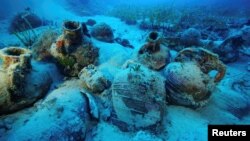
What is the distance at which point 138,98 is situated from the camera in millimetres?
3393

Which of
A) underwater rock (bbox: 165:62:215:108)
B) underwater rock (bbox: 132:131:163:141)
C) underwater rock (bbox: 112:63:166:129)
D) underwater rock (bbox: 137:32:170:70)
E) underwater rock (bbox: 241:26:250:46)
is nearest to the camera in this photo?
underwater rock (bbox: 132:131:163:141)

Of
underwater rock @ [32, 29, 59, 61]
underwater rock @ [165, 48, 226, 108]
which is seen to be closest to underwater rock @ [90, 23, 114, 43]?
underwater rock @ [32, 29, 59, 61]

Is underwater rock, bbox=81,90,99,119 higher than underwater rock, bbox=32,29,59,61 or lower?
lower

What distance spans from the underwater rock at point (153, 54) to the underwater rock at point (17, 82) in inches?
86.8

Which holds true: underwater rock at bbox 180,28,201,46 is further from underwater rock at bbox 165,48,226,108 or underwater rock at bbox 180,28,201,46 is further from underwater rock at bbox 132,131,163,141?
underwater rock at bbox 132,131,163,141

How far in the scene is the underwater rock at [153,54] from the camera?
4594mm

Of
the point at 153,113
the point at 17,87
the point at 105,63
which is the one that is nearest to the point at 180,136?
the point at 153,113

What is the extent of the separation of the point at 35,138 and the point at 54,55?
236 cm

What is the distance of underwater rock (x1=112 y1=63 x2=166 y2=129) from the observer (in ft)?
10.9

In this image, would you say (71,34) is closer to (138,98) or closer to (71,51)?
(71,51)

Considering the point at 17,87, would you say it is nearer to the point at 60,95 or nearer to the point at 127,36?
the point at 60,95

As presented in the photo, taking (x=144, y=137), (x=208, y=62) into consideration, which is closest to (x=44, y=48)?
(x=144, y=137)

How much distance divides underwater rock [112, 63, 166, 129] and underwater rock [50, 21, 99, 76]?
55.7 inches

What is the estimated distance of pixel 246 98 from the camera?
4664 mm
